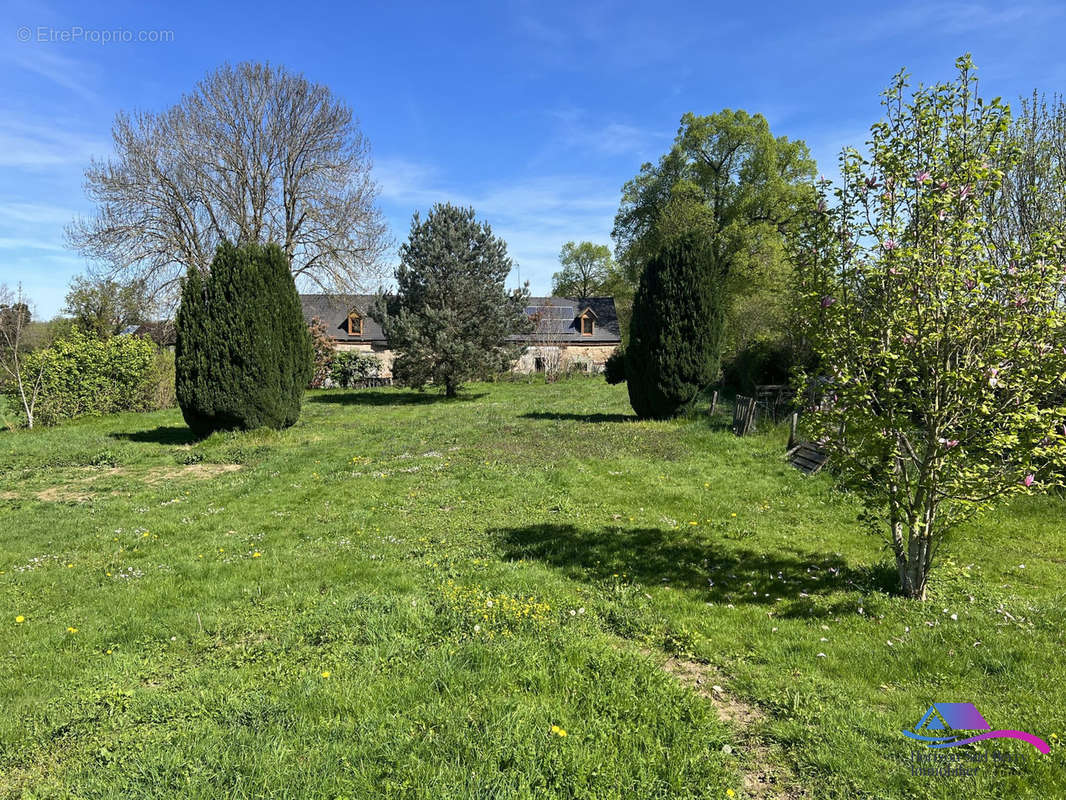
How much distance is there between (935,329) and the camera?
14.9 ft

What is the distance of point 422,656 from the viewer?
4.10 metres

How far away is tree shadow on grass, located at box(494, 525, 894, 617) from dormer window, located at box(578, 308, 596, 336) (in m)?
35.1

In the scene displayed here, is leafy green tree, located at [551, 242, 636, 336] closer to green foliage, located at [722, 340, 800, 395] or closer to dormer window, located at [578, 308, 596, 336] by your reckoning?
dormer window, located at [578, 308, 596, 336]

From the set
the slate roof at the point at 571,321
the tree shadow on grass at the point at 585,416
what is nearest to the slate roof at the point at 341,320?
the slate roof at the point at 571,321

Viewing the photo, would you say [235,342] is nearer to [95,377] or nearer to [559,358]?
[95,377]

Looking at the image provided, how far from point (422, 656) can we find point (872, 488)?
440 cm

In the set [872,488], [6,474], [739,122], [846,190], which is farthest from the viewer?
[739,122]

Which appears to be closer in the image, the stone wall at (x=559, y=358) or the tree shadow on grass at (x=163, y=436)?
the tree shadow on grass at (x=163, y=436)

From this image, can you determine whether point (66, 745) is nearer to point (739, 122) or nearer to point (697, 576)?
point (697, 576)

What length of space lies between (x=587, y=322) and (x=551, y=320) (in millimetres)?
2779

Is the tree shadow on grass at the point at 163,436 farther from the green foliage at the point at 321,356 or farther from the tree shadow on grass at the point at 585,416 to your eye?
the green foliage at the point at 321,356

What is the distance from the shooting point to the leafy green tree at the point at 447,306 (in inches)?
912

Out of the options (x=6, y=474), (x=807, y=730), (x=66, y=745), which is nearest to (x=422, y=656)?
(x=66, y=745)

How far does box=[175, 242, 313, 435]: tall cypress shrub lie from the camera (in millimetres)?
13320
